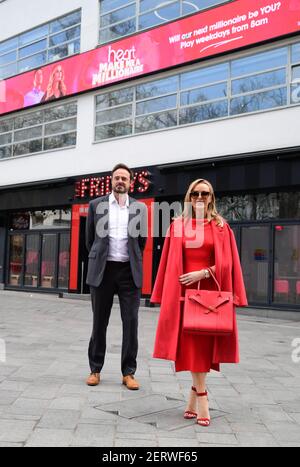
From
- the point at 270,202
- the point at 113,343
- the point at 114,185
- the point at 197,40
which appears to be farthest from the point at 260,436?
the point at 197,40

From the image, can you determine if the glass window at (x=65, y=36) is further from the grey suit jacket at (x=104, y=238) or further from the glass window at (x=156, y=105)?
the grey suit jacket at (x=104, y=238)

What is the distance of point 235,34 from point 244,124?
7.47 feet

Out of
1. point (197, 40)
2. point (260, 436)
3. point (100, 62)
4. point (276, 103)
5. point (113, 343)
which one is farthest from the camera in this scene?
point (100, 62)

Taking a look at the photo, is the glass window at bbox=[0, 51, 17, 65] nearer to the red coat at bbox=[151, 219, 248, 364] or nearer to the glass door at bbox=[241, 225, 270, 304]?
the glass door at bbox=[241, 225, 270, 304]

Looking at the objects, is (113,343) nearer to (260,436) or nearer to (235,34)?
(260,436)

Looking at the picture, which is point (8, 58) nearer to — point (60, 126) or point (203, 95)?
point (60, 126)

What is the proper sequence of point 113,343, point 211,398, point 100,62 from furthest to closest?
point 100,62 < point 113,343 < point 211,398

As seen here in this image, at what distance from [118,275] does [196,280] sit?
1289 mm

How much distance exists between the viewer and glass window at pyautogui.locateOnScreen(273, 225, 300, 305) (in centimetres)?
1308

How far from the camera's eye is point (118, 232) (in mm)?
5246

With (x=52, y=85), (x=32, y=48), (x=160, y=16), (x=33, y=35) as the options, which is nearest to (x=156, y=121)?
(x=160, y=16)

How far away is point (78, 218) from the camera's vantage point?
17859 millimetres

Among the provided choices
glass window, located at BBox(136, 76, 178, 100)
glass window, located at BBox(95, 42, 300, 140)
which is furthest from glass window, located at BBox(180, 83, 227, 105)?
glass window, located at BBox(136, 76, 178, 100)

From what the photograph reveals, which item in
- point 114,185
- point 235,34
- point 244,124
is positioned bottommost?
point 114,185
